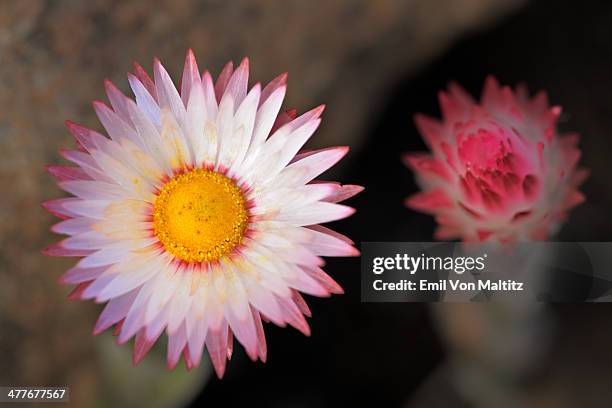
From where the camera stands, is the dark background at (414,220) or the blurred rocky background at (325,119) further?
the dark background at (414,220)

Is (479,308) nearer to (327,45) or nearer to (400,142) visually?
(400,142)

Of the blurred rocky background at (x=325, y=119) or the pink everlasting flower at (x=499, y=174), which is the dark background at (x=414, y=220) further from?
the pink everlasting flower at (x=499, y=174)

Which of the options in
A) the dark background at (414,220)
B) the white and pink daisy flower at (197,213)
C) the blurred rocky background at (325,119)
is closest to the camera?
the white and pink daisy flower at (197,213)

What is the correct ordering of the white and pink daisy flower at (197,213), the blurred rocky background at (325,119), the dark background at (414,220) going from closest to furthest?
the white and pink daisy flower at (197,213)
the blurred rocky background at (325,119)
the dark background at (414,220)

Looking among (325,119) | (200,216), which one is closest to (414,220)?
(325,119)

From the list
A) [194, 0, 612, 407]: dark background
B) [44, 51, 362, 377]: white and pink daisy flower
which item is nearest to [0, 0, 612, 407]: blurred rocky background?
[194, 0, 612, 407]: dark background

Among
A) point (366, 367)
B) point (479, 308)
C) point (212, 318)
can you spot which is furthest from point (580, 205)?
point (212, 318)

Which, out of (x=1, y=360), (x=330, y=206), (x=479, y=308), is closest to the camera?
(x=330, y=206)

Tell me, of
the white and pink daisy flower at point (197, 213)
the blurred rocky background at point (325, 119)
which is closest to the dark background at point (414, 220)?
the blurred rocky background at point (325, 119)
